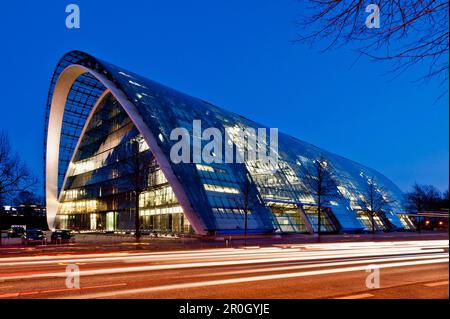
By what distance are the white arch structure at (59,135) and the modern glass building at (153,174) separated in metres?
0.12

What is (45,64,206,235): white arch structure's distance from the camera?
4059 centimetres

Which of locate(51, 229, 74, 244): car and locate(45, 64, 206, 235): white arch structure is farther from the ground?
locate(45, 64, 206, 235): white arch structure

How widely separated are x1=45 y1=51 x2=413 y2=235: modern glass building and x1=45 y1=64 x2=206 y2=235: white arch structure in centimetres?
12

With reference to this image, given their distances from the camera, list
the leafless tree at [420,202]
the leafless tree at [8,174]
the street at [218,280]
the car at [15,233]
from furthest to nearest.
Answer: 1. the leafless tree at [420,202]
2. the car at [15,233]
3. the leafless tree at [8,174]
4. the street at [218,280]

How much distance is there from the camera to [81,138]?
66125mm

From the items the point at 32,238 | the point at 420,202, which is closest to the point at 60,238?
the point at 32,238

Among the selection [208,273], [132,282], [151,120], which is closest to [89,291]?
[132,282]

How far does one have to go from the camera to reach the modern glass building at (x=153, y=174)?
4309cm

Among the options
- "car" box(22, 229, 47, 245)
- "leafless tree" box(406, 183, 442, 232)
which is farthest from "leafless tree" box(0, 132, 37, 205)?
"leafless tree" box(406, 183, 442, 232)

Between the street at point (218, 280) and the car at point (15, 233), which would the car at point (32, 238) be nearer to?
the street at point (218, 280)

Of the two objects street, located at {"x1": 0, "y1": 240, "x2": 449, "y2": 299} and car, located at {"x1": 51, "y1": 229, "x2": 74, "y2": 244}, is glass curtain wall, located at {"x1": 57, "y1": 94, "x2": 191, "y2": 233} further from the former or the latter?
street, located at {"x1": 0, "y1": 240, "x2": 449, "y2": 299}

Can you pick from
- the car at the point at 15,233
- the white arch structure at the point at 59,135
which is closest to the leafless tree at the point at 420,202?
the white arch structure at the point at 59,135

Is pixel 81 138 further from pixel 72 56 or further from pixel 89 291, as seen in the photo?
pixel 89 291

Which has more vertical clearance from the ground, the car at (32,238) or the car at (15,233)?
the car at (32,238)
